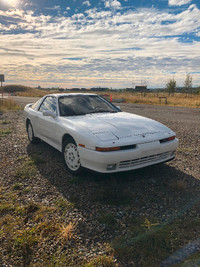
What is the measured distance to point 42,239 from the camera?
7.60ft

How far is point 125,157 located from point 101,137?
0.45 metres

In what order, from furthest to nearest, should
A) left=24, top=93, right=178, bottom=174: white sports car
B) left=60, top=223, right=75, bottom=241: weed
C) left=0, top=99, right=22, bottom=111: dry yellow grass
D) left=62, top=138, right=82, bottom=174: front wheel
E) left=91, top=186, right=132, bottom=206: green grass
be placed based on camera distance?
left=0, top=99, right=22, bottom=111: dry yellow grass
left=62, top=138, right=82, bottom=174: front wheel
left=24, top=93, right=178, bottom=174: white sports car
left=91, top=186, right=132, bottom=206: green grass
left=60, top=223, right=75, bottom=241: weed

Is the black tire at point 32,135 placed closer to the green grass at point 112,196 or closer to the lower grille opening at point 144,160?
the green grass at point 112,196

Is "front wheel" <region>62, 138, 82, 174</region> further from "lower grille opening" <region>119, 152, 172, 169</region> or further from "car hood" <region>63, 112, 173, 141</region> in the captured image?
"lower grille opening" <region>119, 152, 172, 169</region>

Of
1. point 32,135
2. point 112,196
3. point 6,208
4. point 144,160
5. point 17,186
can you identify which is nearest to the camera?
point 6,208

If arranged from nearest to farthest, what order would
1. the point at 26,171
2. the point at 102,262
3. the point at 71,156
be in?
the point at 102,262
the point at 71,156
the point at 26,171

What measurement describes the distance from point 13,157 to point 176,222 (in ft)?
12.4

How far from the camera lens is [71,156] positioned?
3.74 m

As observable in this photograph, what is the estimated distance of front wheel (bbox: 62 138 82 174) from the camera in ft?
11.9

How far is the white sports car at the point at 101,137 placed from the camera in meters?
3.17

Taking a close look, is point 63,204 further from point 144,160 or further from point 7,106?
point 7,106

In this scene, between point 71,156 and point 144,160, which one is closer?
point 144,160

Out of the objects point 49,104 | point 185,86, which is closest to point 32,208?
point 49,104

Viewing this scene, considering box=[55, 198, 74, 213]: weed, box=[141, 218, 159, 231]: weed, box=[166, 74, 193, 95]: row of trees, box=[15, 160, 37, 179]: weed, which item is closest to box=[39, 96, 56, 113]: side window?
box=[15, 160, 37, 179]: weed
